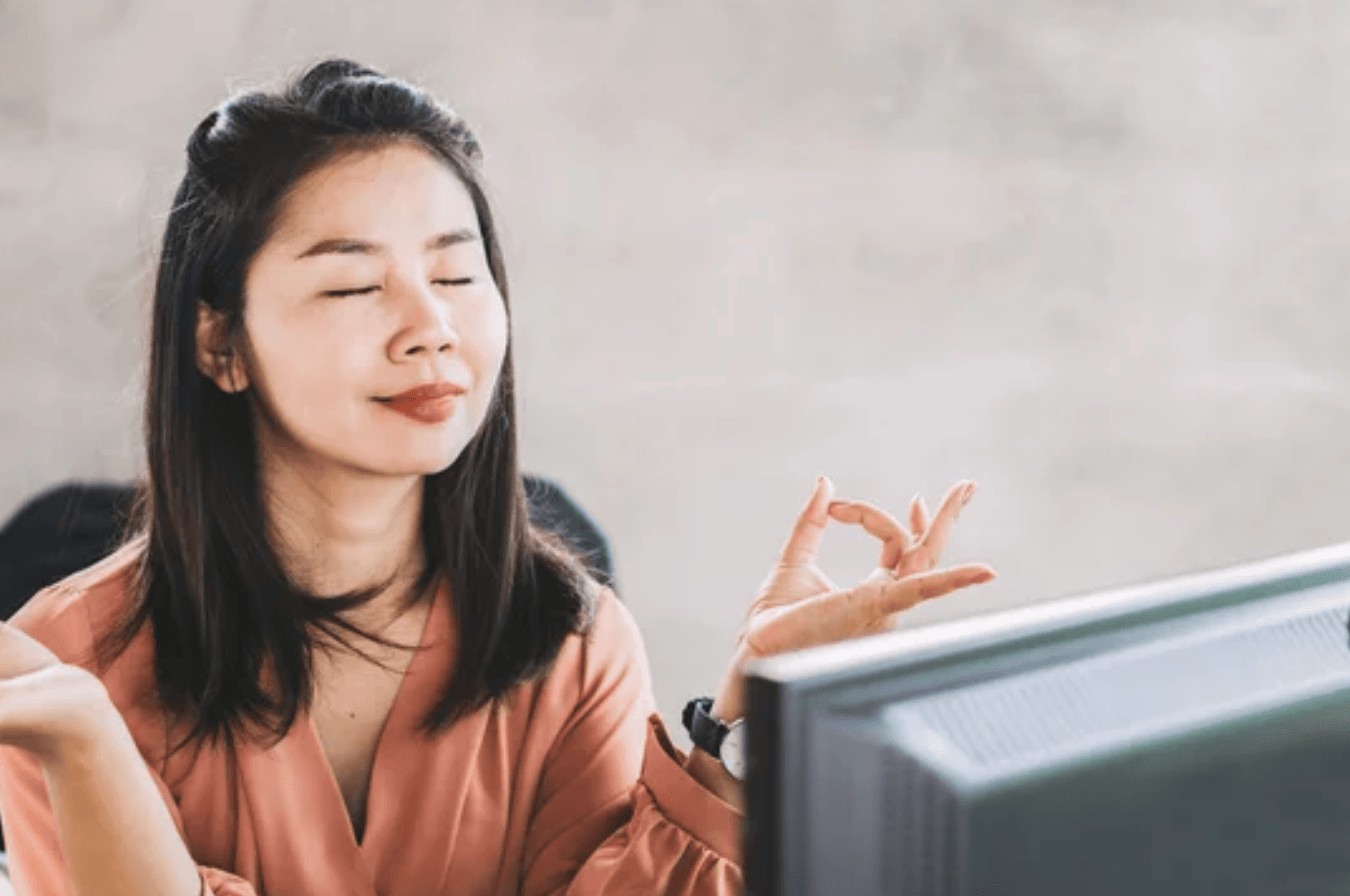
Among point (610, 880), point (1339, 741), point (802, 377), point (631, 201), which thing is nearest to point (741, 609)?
point (802, 377)

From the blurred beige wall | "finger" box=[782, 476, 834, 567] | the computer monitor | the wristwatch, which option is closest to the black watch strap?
the wristwatch

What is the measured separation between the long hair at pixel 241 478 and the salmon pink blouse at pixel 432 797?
0.02 meters

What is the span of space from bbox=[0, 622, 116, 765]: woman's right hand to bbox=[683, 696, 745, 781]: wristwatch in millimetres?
378

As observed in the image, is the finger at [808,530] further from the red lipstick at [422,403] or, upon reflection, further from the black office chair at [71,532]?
the black office chair at [71,532]

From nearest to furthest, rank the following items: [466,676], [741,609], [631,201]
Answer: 1. [466,676]
2. [631,201]
3. [741,609]

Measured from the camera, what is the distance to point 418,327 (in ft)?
3.67

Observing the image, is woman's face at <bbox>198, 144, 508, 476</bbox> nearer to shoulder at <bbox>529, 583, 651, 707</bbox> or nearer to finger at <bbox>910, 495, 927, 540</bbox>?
shoulder at <bbox>529, 583, 651, 707</bbox>

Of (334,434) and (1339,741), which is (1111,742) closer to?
(1339,741)

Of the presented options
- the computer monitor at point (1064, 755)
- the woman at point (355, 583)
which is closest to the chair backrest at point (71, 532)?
the woman at point (355, 583)

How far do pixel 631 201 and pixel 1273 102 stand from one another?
1.11 m

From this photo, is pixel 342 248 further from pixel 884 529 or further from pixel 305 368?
pixel 884 529

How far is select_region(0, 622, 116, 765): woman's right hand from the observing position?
849mm

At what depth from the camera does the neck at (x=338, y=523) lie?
1179 mm

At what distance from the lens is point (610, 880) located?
1104 mm
